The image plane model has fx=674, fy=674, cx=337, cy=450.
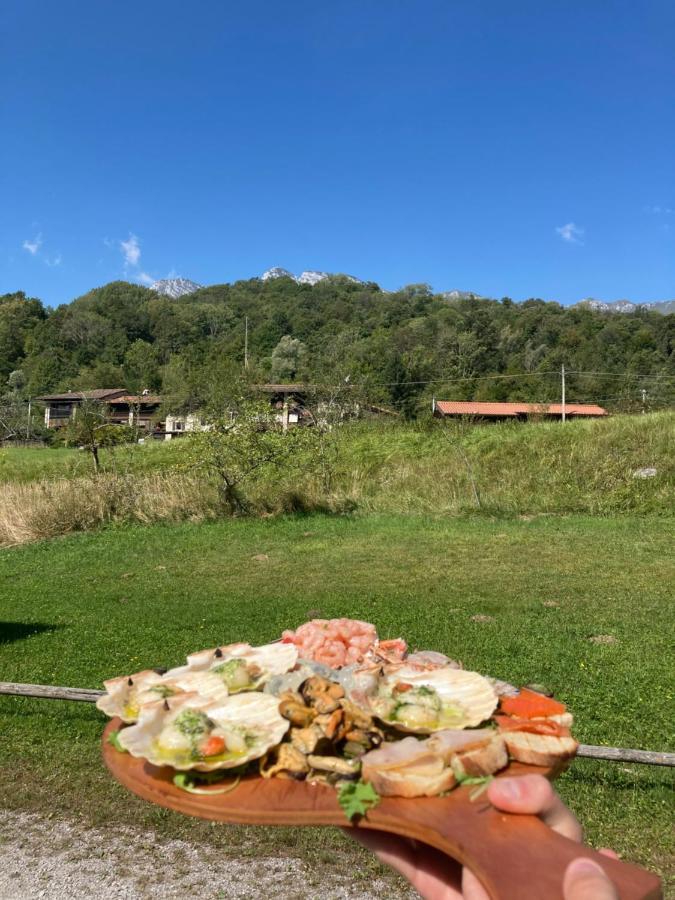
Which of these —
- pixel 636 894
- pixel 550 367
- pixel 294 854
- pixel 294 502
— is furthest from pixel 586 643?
pixel 550 367

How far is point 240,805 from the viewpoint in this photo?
1.13 meters

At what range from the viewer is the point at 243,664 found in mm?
1577

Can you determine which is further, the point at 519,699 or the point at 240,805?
the point at 519,699

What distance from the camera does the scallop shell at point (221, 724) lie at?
1217 mm

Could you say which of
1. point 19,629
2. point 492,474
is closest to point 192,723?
point 19,629

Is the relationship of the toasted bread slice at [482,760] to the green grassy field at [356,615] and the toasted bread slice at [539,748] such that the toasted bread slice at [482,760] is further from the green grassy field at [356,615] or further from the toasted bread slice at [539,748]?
the green grassy field at [356,615]

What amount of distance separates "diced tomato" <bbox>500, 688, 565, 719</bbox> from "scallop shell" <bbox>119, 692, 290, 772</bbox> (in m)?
0.51

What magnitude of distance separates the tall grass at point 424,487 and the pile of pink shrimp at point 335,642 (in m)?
14.4

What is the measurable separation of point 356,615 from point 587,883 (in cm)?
723

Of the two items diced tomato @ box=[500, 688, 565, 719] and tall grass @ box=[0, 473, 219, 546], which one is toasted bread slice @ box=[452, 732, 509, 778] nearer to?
diced tomato @ box=[500, 688, 565, 719]

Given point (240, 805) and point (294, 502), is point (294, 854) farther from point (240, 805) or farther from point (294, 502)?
point (294, 502)

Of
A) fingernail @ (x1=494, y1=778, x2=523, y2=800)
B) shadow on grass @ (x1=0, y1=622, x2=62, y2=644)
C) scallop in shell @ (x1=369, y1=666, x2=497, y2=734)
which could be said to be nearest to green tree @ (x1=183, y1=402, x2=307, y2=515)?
shadow on grass @ (x1=0, y1=622, x2=62, y2=644)

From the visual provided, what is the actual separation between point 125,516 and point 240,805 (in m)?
15.7

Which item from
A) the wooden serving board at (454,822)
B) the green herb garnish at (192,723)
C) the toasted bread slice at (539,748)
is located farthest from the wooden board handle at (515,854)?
the green herb garnish at (192,723)
